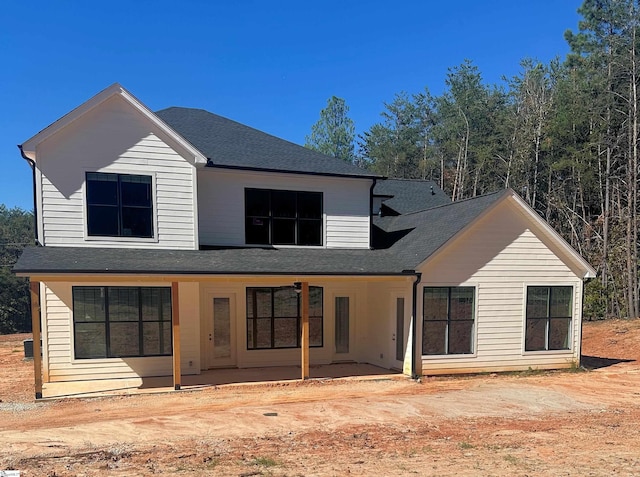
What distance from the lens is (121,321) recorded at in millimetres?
10891

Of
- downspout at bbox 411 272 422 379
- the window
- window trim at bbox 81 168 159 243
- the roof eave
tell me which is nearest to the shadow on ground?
the window

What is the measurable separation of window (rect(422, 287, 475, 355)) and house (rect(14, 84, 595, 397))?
4 centimetres

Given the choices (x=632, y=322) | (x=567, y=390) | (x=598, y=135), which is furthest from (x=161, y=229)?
(x=598, y=135)

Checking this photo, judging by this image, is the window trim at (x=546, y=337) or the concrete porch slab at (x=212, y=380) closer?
the concrete porch slab at (x=212, y=380)

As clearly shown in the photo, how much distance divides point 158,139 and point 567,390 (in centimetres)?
1229

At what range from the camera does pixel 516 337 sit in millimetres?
12062

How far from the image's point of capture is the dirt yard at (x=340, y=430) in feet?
18.6

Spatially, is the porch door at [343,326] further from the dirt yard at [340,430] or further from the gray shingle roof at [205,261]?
the dirt yard at [340,430]

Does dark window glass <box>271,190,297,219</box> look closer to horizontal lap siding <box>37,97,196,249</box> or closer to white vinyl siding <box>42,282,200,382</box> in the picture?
horizontal lap siding <box>37,97,196,249</box>

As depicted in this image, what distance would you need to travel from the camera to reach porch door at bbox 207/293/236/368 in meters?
12.0

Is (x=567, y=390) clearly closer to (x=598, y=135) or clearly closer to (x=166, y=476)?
(x=166, y=476)

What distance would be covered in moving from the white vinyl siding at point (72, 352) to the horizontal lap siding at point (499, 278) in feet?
21.5

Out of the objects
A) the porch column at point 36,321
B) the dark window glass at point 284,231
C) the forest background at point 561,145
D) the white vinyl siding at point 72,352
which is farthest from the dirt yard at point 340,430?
the forest background at point 561,145

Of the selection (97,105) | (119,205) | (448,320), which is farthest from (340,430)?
(97,105)
